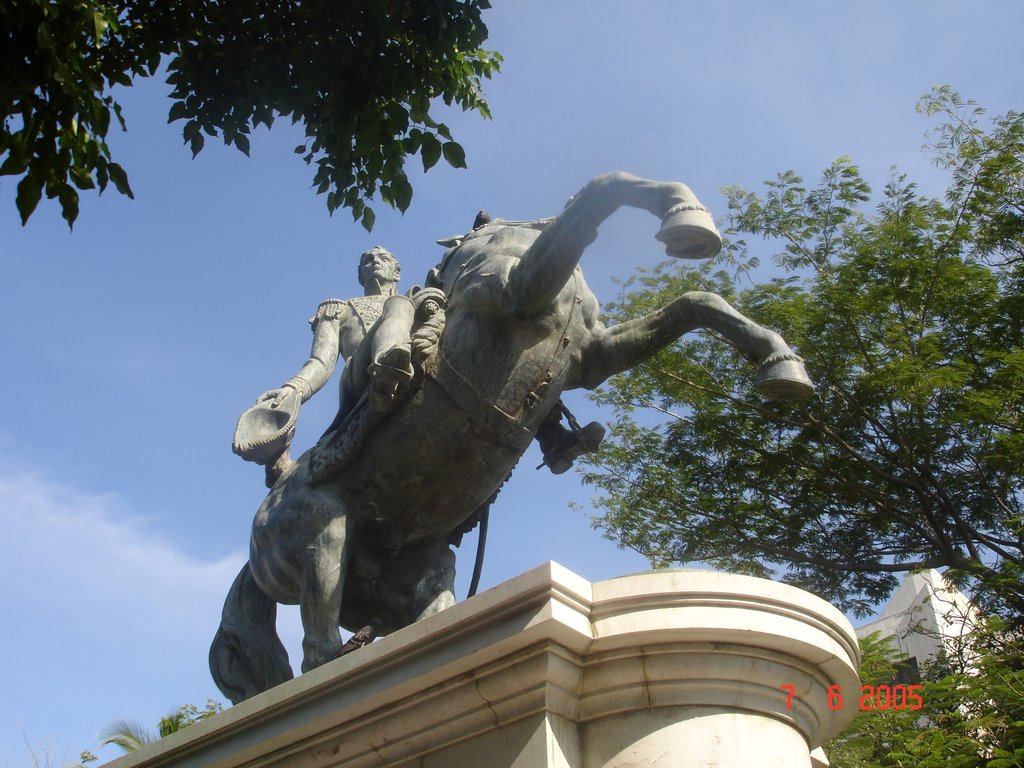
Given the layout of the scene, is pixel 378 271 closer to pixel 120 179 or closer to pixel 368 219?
pixel 368 219

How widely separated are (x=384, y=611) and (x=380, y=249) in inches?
98.6

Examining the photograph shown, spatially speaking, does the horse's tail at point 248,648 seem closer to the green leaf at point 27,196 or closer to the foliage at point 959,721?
the green leaf at point 27,196

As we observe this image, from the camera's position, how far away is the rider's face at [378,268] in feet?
21.6

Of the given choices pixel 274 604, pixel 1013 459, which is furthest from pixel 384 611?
pixel 1013 459

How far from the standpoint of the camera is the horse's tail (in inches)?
206

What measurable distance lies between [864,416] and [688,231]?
849 cm

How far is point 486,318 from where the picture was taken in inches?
182

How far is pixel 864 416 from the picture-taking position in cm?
1177

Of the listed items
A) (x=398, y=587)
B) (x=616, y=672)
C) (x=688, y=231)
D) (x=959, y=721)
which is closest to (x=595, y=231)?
(x=688, y=231)

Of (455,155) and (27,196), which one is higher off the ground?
(455,155)

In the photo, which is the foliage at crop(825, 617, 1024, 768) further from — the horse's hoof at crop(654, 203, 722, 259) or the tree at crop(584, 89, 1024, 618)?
the horse's hoof at crop(654, 203, 722, 259)

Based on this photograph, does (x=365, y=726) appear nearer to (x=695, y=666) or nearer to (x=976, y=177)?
(x=695, y=666)

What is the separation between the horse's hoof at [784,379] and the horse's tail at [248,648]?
8.83 ft
